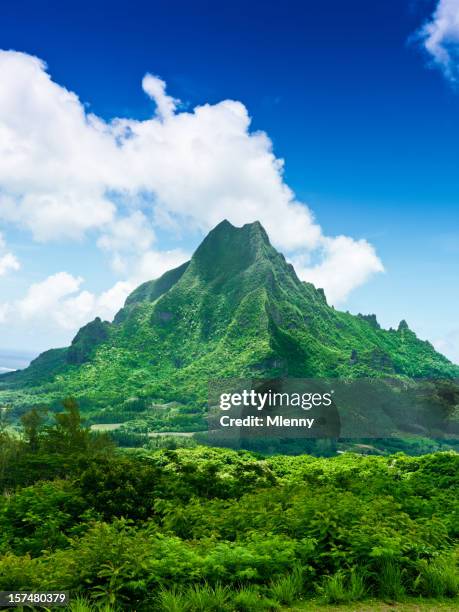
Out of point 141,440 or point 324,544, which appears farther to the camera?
point 141,440

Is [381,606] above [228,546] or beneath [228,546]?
beneath

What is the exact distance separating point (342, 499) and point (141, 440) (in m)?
116

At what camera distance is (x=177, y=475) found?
545 inches

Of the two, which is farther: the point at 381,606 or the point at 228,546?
the point at 228,546

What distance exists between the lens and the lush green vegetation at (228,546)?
6.01 m

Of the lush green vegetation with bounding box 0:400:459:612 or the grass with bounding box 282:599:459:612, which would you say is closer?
the lush green vegetation with bounding box 0:400:459:612

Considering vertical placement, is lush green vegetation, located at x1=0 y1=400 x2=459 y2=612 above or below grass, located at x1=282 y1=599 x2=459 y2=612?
above

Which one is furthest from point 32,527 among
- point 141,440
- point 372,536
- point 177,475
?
point 141,440

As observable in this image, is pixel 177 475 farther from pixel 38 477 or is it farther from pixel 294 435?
pixel 294 435

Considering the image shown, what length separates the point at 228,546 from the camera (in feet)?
23.1

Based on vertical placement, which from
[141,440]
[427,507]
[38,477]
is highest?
[427,507]

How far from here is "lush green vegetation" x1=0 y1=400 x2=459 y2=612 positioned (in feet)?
19.7

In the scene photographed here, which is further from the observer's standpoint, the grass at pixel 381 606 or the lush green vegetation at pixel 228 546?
the grass at pixel 381 606

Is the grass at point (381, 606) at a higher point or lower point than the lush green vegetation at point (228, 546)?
lower
